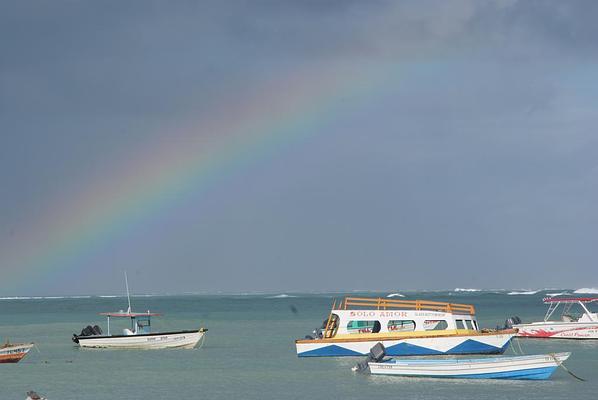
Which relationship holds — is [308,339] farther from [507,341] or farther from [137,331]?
[137,331]

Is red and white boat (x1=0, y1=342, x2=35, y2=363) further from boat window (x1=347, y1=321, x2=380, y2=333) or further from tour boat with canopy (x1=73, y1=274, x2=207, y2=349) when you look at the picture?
boat window (x1=347, y1=321, x2=380, y2=333)

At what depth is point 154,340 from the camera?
7031 centimetres

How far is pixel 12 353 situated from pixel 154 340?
452 inches

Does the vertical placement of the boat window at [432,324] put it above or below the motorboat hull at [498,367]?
above

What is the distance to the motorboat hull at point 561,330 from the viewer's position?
7694 cm

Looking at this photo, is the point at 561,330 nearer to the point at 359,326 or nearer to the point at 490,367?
the point at 359,326

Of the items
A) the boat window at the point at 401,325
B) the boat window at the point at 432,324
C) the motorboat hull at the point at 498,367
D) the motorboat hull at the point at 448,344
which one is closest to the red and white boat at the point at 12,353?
the motorboat hull at the point at 448,344

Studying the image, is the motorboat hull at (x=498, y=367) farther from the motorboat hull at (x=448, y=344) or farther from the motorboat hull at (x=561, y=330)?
the motorboat hull at (x=561, y=330)

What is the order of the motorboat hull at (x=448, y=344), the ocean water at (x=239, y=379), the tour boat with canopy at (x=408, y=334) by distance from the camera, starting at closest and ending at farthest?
the ocean water at (x=239, y=379) < the motorboat hull at (x=448, y=344) < the tour boat with canopy at (x=408, y=334)

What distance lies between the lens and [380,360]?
51.2 meters

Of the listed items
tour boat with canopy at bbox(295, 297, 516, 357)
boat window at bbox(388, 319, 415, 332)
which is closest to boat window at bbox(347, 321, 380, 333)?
tour boat with canopy at bbox(295, 297, 516, 357)

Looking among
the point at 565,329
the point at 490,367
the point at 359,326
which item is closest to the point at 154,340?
the point at 359,326

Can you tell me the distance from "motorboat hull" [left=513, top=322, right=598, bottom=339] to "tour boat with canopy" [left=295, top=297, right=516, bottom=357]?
20744 mm

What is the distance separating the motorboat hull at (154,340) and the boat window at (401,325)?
1805cm
